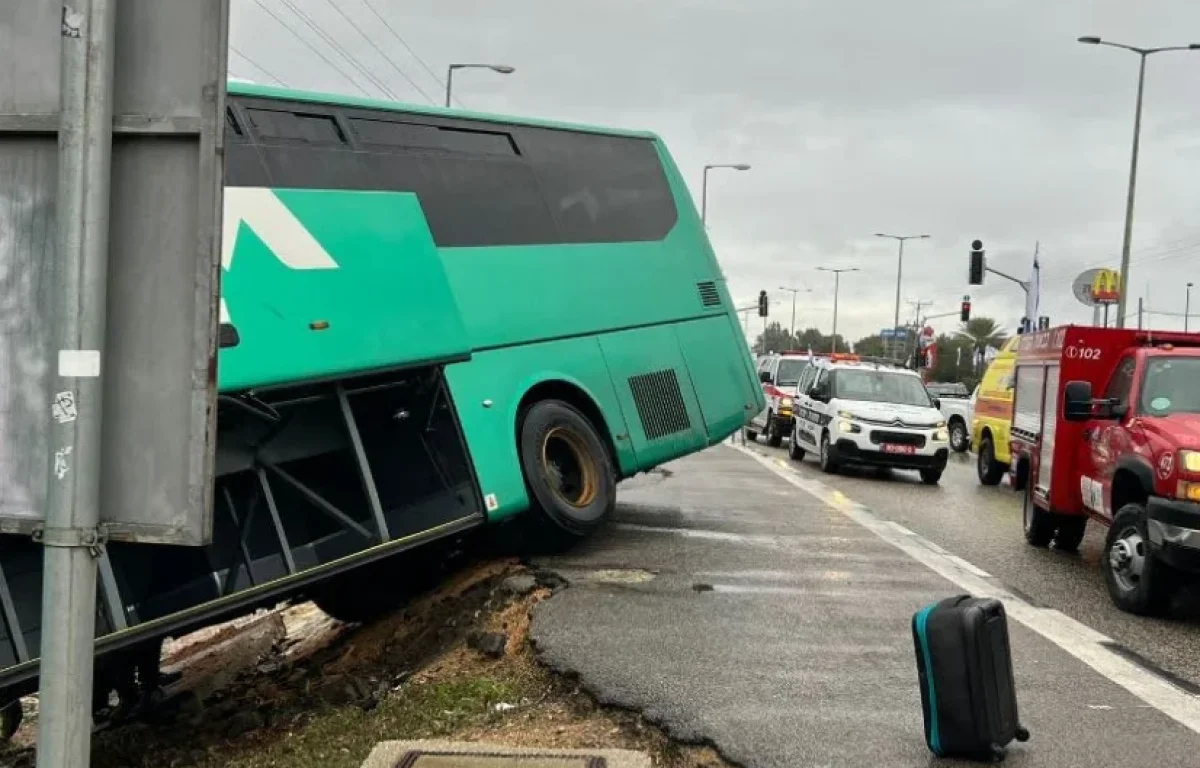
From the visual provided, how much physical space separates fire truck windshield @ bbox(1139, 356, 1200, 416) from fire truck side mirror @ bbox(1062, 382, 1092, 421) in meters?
0.40

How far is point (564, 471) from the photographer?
378 inches

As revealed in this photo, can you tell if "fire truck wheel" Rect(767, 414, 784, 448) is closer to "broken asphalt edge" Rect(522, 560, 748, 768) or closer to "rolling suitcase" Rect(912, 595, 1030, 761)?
"broken asphalt edge" Rect(522, 560, 748, 768)

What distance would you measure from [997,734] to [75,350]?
4.04m

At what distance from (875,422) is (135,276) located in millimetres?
17472

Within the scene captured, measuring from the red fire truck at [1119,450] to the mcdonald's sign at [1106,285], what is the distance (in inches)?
758

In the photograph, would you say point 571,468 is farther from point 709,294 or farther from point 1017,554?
point 1017,554

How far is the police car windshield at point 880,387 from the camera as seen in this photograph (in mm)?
19984

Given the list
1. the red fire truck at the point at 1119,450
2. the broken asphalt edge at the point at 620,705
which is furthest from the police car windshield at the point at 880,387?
the broken asphalt edge at the point at 620,705

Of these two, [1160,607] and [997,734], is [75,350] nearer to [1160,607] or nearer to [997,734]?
[997,734]

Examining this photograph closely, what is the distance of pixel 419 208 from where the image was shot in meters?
8.09

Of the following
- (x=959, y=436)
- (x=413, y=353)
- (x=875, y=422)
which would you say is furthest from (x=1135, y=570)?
(x=959, y=436)

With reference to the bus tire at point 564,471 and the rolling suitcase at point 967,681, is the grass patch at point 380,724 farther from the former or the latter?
the bus tire at point 564,471

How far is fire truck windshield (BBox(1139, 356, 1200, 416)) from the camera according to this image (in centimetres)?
887

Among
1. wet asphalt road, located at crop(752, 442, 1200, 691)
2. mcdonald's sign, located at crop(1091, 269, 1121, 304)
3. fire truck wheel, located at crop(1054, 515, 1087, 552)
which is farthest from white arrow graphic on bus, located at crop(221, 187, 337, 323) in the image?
mcdonald's sign, located at crop(1091, 269, 1121, 304)
